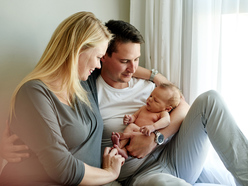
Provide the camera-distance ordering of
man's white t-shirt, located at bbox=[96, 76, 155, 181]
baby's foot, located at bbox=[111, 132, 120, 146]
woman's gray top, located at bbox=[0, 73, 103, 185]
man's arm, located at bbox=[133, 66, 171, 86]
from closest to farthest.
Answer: woman's gray top, located at bbox=[0, 73, 103, 185] < baby's foot, located at bbox=[111, 132, 120, 146] < man's white t-shirt, located at bbox=[96, 76, 155, 181] < man's arm, located at bbox=[133, 66, 171, 86]

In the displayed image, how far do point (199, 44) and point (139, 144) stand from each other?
2.75 feet

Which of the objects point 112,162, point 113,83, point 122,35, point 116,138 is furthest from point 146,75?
point 112,162

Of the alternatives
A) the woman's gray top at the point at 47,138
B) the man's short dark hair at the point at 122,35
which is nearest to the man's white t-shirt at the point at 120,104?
the man's short dark hair at the point at 122,35

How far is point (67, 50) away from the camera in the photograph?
53.2 inches

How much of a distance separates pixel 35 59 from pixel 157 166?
1001 mm

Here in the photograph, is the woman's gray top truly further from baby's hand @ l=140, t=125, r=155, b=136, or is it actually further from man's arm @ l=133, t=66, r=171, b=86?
man's arm @ l=133, t=66, r=171, b=86

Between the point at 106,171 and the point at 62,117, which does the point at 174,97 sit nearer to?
the point at 106,171

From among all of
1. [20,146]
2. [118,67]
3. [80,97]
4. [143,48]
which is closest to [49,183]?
[20,146]

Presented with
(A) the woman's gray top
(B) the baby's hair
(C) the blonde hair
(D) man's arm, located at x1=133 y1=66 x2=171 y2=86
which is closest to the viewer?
(A) the woman's gray top

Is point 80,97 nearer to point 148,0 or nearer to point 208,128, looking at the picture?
point 208,128

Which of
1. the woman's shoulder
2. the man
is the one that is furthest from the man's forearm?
the woman's shoulder

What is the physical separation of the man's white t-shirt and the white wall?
1.50 ft

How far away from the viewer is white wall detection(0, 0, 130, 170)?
1.64 m

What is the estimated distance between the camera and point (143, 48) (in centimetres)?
235
